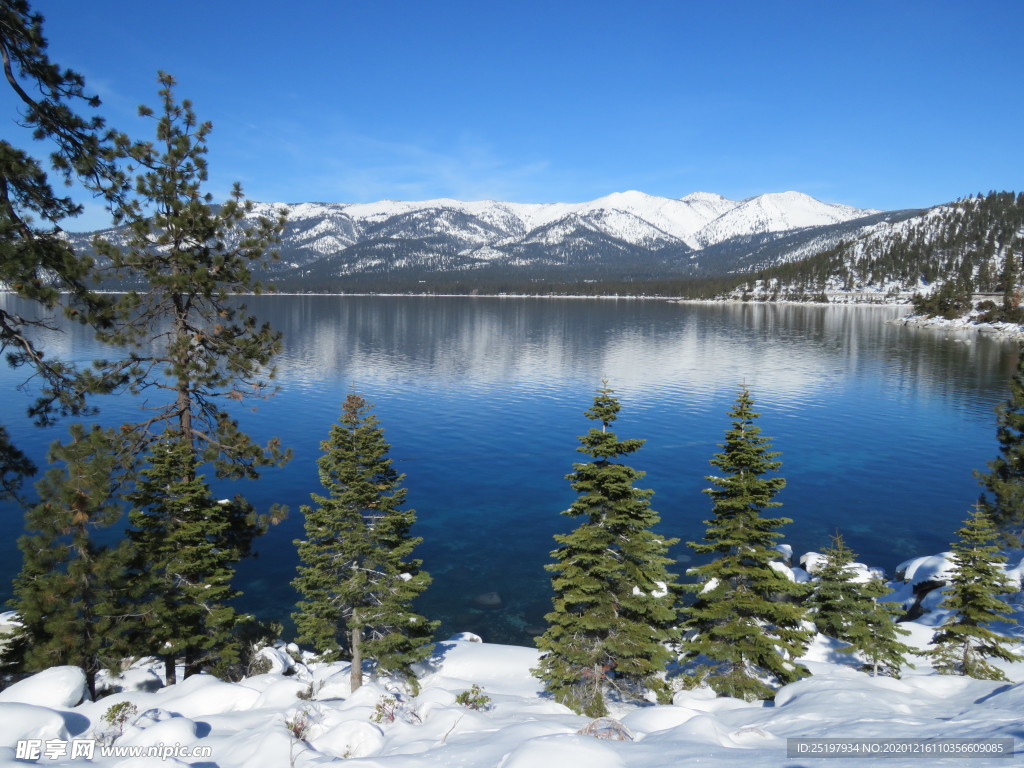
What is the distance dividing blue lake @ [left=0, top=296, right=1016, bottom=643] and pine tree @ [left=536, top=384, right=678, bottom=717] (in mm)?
9153

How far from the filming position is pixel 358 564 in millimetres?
21656

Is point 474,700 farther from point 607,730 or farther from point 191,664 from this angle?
point 191,664

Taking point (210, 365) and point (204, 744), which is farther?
point (210, 365)

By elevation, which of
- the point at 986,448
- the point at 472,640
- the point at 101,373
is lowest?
the point at 472,640

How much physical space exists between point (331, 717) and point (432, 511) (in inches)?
1071

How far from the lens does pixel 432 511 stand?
4197 cm

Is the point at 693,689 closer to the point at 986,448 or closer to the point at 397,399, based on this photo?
the point at 986,448

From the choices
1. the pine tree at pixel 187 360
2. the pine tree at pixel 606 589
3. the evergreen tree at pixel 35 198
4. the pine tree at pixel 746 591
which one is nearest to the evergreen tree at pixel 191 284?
the pine tree at pixel 187 360

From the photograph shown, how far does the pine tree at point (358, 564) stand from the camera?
2044 centimetres

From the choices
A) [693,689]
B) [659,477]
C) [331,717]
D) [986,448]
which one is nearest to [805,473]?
[659,477]

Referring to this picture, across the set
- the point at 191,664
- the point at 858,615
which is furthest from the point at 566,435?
the point at 191,664

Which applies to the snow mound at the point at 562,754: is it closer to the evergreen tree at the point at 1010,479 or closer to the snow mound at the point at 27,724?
the snow mound at the point at 27,724

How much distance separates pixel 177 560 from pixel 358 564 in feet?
19.6

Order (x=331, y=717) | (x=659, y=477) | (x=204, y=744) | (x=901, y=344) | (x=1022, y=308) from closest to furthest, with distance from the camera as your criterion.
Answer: (x=204, y=744)
(x=331, y=717)
(x=659, y=477)
(x=901, y=344)
(x=1022, y=308)
